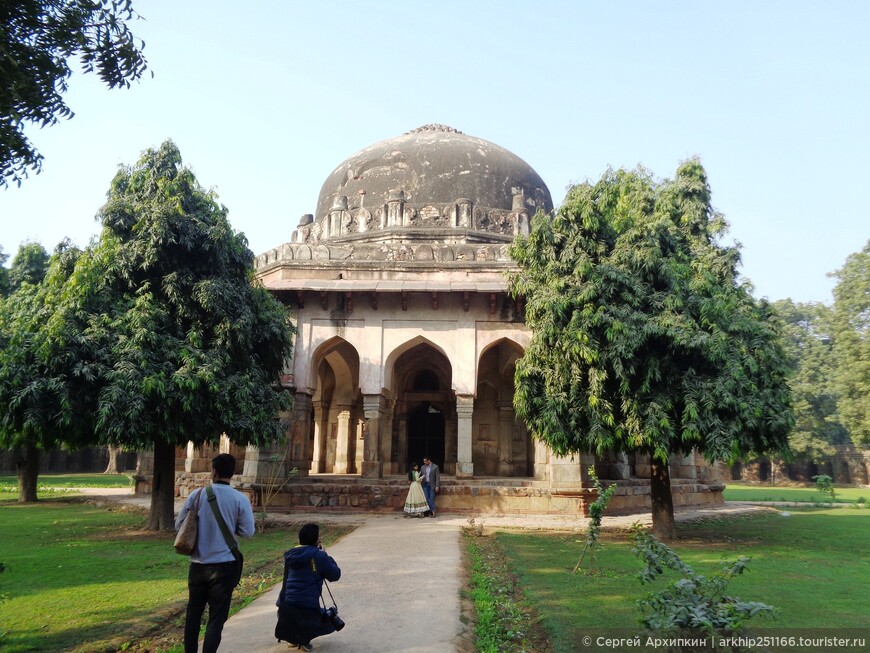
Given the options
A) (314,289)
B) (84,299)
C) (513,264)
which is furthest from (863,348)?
(84,299)

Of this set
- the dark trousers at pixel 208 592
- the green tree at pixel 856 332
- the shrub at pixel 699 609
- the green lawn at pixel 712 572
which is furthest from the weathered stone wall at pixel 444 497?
the green tree at pixel 856 332

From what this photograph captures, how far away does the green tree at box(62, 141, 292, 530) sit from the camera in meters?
8.77

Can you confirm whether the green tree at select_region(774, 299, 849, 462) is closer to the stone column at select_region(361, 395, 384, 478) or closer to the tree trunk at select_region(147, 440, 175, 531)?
the stone column at select_region(361, 395, 384, 478)

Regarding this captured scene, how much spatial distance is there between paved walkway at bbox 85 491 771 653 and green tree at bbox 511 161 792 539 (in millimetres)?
2494

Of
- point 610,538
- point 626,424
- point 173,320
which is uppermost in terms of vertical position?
point 173,320

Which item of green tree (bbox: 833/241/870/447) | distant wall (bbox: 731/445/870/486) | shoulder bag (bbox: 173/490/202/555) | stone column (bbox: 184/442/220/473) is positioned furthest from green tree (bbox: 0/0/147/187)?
distant wall (bbox: 731/445/870/486)

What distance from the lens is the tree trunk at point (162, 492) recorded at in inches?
402

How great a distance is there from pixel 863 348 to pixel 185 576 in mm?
20006

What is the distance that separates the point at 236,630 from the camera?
458 cm

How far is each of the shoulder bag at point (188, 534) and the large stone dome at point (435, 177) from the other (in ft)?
48.9

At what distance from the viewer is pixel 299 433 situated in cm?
1383

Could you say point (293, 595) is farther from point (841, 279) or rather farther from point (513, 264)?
point (841, 279)

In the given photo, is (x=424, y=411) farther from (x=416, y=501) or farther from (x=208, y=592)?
(x=208, y=592)

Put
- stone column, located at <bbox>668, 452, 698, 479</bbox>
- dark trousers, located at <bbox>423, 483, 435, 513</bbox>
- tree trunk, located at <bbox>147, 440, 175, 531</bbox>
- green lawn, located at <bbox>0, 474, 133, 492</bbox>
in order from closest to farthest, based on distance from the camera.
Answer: tree trunk, located at <bbox>147, 440, 175, 531</bbox> → dark trousers, located at <bbox>423, 483, 435, 513</bbox> → stone column, located at <bbox>668, 452, 698, 479</bbox> → green lawn, located at <bbox>0, 474, 133, 492</bbox>
